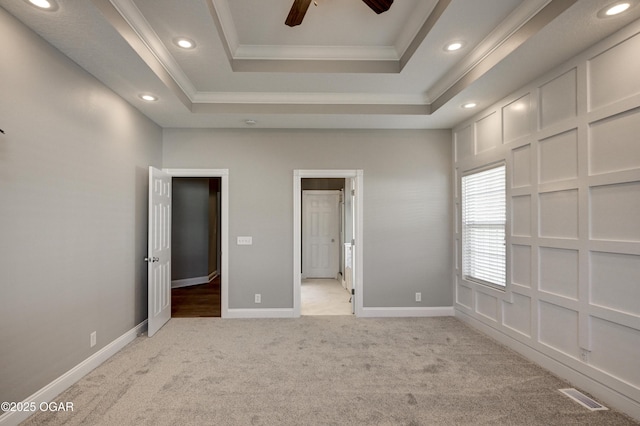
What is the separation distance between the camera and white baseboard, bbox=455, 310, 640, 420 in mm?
2156

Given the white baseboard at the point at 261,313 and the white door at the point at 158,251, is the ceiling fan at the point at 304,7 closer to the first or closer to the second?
the white door at the point at 158,251

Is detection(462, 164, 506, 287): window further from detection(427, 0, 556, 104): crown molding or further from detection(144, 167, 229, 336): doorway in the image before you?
detection(144, 167, 229, 336): doorway

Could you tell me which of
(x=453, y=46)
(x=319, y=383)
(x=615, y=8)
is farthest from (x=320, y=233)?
(x=615, y=8)

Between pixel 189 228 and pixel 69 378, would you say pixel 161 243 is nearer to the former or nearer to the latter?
pixel 69 378

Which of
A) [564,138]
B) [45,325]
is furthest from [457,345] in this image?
[45,325]

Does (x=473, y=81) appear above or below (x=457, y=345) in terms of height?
above

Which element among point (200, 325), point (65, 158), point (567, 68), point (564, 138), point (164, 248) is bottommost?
point (200, 325)

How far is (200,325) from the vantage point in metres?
4.02

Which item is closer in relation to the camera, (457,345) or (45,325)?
(45,325)

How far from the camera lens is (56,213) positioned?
2.40 meters

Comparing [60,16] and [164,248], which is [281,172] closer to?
[164,248]

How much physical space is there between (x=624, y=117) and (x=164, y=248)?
4.66 meters

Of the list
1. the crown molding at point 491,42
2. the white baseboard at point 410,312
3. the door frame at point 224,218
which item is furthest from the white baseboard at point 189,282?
the crown molding at point 491,42

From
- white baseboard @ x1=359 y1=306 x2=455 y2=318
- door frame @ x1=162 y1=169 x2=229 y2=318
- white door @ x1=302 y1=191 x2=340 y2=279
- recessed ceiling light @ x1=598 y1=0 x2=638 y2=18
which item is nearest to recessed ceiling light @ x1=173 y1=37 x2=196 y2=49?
door frame @ x1=162 y1=169 x2=229 y2=318
